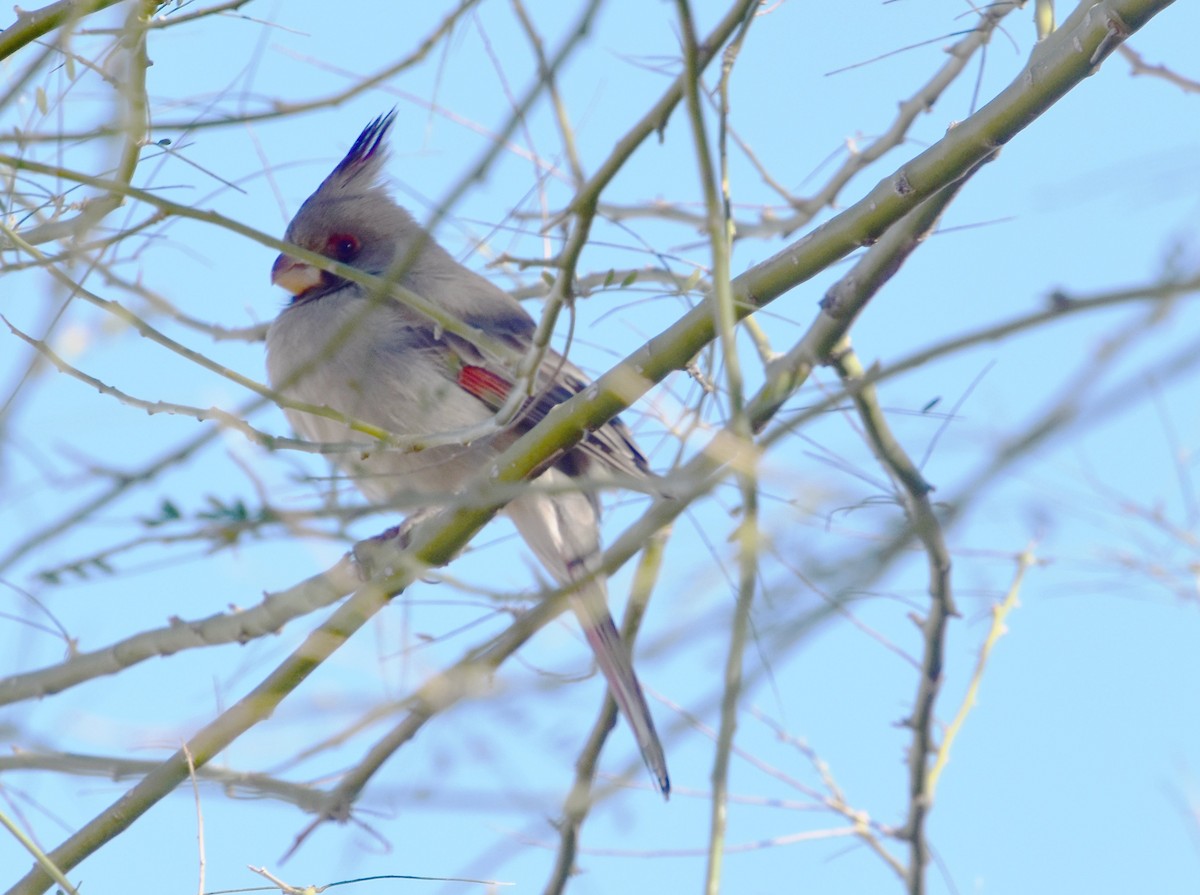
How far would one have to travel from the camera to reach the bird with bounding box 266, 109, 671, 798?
400cm

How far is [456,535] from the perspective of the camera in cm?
278

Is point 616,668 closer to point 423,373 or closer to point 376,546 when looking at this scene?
point 376,546

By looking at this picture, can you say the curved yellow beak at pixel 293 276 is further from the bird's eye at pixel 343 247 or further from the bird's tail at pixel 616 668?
the bird's tail at pixel 616 668

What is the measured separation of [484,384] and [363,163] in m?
1.17

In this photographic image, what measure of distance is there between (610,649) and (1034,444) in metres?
2.74

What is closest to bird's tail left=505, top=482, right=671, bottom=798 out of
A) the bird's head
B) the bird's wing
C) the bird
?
the bird

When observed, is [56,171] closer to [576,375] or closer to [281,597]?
[281,597]

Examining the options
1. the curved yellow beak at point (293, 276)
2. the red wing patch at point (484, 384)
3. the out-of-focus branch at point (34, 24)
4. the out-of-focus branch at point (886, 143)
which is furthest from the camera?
the curved yellow beak at point (293, 276)

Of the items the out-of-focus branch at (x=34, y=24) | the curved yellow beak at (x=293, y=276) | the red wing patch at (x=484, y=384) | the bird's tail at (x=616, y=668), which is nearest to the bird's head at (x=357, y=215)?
the curved yellow beak at (x=293, y=276)

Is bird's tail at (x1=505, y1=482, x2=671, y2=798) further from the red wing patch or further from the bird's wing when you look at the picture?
the red wing patch

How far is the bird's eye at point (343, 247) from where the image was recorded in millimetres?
5090

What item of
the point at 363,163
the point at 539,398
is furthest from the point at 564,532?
the point at 363,163

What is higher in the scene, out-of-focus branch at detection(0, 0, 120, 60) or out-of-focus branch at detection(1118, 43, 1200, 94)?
out-of-focus branch at detection(1118, 43, 1200, 94)

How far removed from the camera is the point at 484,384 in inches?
174
